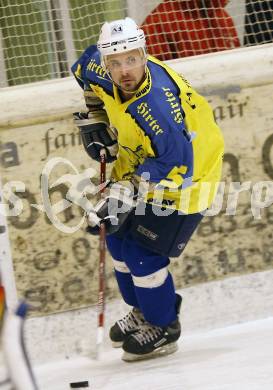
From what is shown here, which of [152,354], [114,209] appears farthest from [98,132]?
[152,354]

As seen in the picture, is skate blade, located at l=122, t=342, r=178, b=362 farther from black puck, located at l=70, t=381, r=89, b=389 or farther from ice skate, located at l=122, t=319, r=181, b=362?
black puck, located at l=70, t=381, r=89, b=389

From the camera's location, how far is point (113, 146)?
13.1ft

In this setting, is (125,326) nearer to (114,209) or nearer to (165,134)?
(114,209)

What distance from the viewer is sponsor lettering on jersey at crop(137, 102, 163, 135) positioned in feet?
11.4

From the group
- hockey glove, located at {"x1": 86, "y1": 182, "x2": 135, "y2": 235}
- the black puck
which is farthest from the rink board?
the black puck

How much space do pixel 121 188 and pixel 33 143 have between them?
748 millimetres

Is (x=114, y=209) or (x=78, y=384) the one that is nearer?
(x=78, y=384)

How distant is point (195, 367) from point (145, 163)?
0.74 m

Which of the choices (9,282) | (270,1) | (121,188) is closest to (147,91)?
(121,188)

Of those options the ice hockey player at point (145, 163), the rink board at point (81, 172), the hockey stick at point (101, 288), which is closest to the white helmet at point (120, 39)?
the ice hockey player at point (145, 163)

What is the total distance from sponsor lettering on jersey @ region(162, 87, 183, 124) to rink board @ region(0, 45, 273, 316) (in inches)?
34.9

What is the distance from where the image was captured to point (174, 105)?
3.53 meters

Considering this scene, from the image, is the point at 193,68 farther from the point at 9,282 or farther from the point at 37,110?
the point at 9,282

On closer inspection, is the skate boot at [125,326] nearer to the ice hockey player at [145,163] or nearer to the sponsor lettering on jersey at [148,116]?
the ice hockey player at [145,163]
